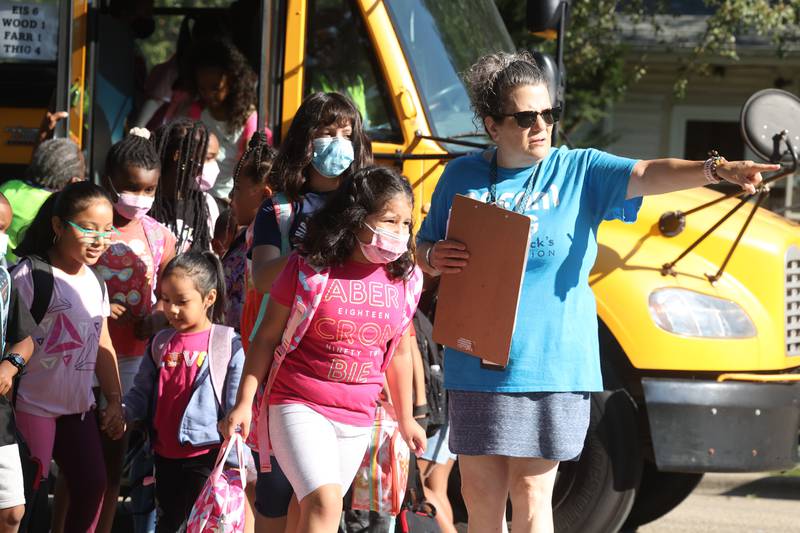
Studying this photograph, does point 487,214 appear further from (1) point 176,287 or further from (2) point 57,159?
(2) point 57,159

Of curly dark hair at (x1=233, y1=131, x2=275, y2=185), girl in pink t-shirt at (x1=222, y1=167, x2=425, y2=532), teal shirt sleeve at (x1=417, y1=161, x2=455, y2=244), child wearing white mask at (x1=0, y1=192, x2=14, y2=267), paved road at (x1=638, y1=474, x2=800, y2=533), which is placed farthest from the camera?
paved road at (x1=638, y1=474, x2=800, y2=533)

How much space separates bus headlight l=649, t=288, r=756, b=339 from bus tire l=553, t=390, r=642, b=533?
1.22ft

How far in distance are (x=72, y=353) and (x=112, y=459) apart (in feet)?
2.07

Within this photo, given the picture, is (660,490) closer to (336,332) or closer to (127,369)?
(127,369)

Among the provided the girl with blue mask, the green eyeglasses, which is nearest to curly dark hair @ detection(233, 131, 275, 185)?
the girl with blue mask

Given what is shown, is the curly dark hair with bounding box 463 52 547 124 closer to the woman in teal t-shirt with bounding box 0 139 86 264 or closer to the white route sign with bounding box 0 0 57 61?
the woman in teal t-shirt with bounding box 0 139 86 264

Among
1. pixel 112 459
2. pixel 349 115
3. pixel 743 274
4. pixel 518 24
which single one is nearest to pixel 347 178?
pixel 349 115

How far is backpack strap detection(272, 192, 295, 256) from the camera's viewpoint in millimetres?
4086

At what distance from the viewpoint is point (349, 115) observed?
4.23 metres

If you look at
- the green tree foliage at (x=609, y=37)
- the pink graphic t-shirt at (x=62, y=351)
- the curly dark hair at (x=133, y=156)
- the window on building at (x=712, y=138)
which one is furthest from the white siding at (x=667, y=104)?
the pink graphic t-shirt at (x=62, y=351)

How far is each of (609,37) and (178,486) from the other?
952cm

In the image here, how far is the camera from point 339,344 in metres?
3.83

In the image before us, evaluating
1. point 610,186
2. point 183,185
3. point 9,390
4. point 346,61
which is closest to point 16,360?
point 9,390

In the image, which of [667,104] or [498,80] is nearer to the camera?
[498,80]
